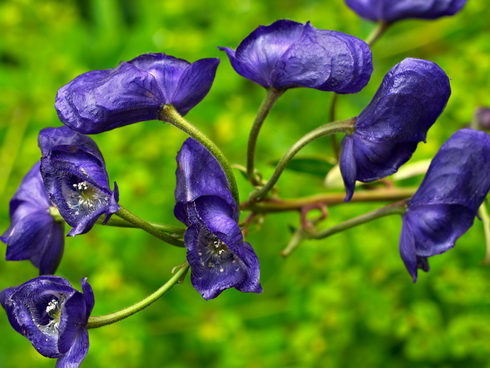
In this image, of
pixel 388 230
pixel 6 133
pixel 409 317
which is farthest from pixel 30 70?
pixel 409 317

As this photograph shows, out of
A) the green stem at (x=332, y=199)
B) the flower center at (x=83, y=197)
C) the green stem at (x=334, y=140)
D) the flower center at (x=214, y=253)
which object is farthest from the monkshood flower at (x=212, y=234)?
the green stem at (x=334, y=140)

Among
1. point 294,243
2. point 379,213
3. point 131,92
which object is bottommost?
point 294,243

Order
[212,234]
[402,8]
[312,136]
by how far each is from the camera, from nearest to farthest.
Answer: [212,234], [312,136], [402,8]

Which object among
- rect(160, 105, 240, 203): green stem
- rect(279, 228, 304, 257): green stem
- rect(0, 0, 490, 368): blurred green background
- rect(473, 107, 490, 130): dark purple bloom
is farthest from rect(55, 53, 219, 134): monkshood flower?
rect(473, 107, 490, 130): dark purple bloom

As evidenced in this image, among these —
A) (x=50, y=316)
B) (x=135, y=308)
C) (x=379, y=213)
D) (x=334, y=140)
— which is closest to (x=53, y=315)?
(x=50, y=316)

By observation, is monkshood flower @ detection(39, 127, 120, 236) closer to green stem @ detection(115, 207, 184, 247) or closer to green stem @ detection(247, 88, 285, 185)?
green stem @ detection(115, 207, 184, 247)

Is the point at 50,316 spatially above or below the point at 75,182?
below

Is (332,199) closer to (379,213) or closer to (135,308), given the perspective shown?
(379,213)

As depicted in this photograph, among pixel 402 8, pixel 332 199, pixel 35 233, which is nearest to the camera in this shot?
pixel 35 233
